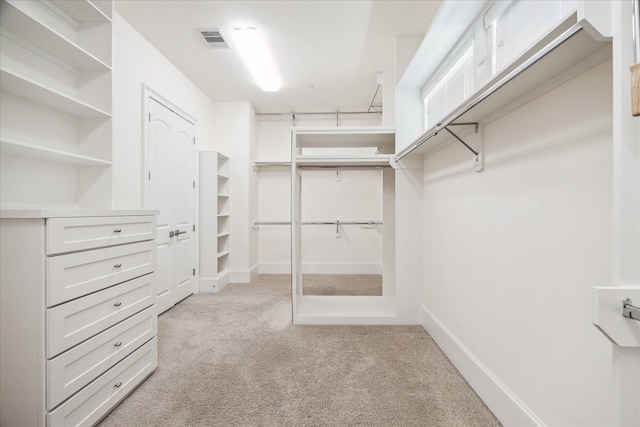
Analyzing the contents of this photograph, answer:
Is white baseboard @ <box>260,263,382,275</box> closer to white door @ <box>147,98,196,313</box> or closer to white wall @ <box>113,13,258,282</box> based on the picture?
white wall @ <box>113,13,258,282</box>

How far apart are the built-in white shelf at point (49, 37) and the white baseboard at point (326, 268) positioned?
3558 millimetres

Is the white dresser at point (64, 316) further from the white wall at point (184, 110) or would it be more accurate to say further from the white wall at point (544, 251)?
the white wall at point (544, 251)

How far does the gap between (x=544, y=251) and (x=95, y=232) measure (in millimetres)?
2005

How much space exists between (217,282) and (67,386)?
8.21 ft

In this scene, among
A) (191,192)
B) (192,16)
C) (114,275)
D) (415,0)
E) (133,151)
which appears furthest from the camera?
(191,192)

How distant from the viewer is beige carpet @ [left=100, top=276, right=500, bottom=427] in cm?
142

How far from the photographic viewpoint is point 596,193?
0.88 metres

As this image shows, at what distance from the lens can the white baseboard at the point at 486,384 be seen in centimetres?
121

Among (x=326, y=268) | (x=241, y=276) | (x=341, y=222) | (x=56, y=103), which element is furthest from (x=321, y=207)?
(x=56, y=103)

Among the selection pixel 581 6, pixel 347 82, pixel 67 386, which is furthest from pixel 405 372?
pixel 347 82

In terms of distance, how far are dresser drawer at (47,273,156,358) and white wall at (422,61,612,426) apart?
77.1 inches

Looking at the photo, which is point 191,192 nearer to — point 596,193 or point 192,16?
point 192,16

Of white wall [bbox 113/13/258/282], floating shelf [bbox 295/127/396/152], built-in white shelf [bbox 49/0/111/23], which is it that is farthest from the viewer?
floating shelf [bbox 295/127/396/152]

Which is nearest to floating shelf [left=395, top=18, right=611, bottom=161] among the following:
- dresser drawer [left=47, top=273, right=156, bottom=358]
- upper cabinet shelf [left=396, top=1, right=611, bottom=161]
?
upper cabinet shelf [left=396, top=1, right=611, bottom=161]
